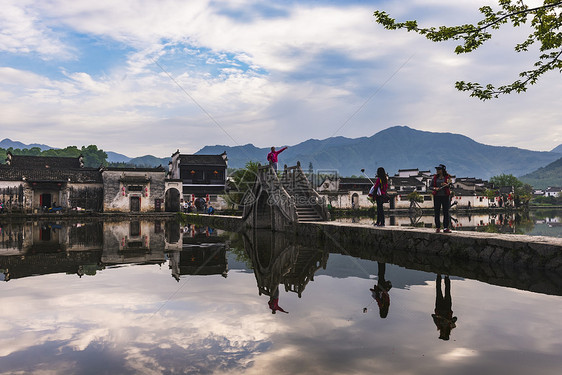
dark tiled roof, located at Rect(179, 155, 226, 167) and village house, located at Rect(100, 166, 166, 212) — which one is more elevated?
dark tiled roof, located at Rect(179, 155, 226, 167)

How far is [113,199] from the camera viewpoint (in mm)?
Result: 44625

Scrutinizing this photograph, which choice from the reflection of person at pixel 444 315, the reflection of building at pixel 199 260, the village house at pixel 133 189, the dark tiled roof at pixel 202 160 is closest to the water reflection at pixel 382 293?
the reflection of person at pixel 444 315

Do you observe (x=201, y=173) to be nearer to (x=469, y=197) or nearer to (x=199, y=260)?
(x=469, y=197)

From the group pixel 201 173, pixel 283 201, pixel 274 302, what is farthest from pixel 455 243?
pixel 201 173

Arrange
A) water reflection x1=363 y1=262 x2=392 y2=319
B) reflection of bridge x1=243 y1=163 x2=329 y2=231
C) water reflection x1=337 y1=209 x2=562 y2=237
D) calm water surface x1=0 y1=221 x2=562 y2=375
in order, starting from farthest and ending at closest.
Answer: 1. water reflection x1=337 y1=209 x2=562 y2=237
2. reflection of bridge x1=243 y1=163 x2=329 y2=231
3. water reflection x1=363 y1=262 x2=392 y2=319
4. calm water surface x1=0 y1=221 x2=562 y2=375

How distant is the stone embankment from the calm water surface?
87 centimetres

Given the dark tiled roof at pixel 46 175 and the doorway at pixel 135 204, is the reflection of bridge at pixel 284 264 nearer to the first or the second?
the doorway at pixel 135 204

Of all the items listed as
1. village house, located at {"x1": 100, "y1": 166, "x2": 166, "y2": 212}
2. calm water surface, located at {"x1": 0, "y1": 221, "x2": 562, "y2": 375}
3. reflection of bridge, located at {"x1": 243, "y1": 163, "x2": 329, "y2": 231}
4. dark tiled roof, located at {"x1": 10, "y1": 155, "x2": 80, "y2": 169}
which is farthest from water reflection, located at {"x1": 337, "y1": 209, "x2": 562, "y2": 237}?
dark tiled roof, located at {"x1": 10, "y1": 155, "x2": 80, "y2": 169}

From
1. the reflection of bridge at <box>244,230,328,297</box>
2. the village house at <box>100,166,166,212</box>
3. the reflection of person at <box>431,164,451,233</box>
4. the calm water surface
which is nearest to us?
the calm water surface

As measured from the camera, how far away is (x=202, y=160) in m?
56.9

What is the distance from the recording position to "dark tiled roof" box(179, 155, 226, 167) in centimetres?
5566

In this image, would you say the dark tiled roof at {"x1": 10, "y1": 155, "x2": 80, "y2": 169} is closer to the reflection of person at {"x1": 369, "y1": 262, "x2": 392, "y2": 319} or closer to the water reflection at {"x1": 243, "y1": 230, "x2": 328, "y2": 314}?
the water reflection at {"x1": 243, "y1": 230, "x2": 328, "y2": 314}

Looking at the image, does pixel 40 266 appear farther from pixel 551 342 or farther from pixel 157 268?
pixel 551 342

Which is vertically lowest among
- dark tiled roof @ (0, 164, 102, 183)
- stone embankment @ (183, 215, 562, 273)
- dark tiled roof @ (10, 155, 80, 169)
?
stone embankment @ (183, 215, 562, 273)
